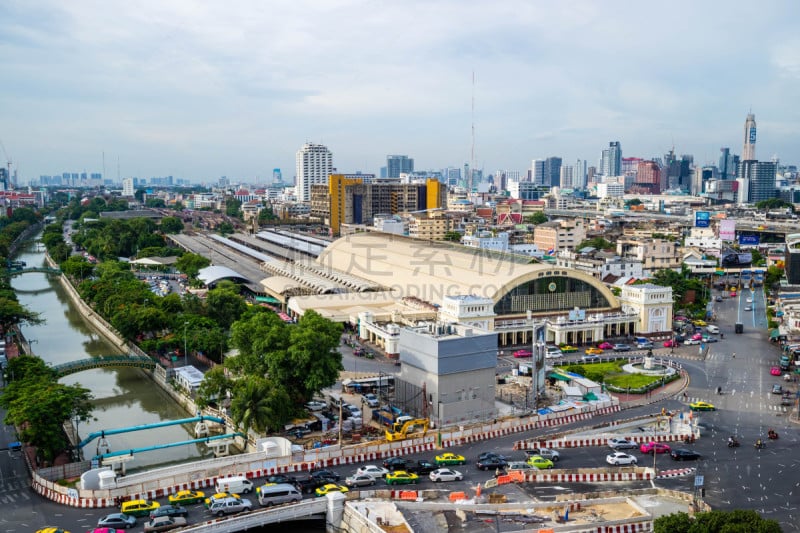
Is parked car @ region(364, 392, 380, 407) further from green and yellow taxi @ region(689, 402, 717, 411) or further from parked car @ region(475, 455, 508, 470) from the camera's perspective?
green and yellow taxi @ region(689, 402, 717, 411)

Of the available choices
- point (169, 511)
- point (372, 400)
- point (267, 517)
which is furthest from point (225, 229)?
point (267, 517)

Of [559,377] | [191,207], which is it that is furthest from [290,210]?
[559,377]

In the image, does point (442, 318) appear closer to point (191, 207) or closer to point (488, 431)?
point (488, 431)

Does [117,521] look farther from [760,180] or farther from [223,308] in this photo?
[760,180]

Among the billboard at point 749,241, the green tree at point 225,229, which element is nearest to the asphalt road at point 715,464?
the billboard at point 749,241

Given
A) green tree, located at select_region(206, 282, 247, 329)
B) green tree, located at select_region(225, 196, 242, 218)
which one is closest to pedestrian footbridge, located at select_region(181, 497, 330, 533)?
green tree, located at select_region(206, 282, 247, 329)
